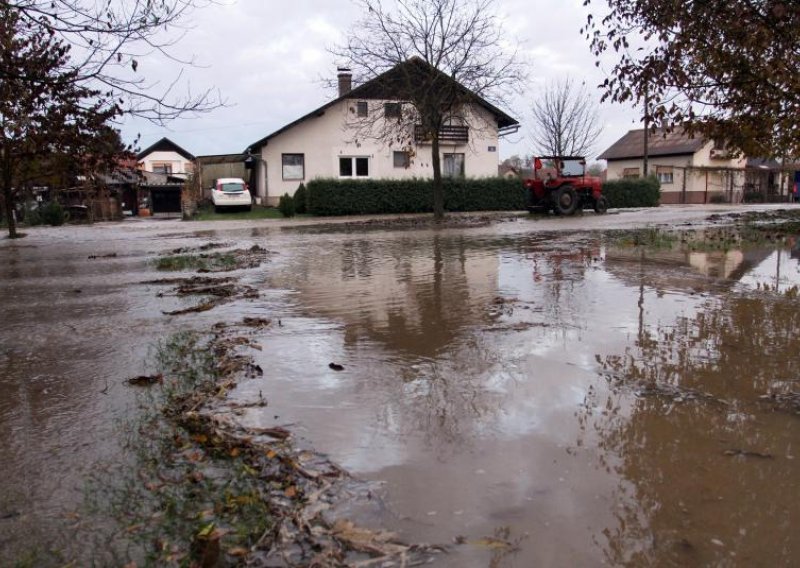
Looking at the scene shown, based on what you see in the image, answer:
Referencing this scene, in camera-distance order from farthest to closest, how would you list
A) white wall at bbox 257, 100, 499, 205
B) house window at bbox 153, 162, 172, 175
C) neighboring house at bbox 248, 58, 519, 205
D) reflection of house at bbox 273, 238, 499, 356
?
1. house window at bbox 153, 162, 172, 175
2. white wall at bbox 257, 100, 499, 205
3. neighboring house at bbox 248, 58, 519, 205
4. reflection of house at bbox 273, 238, 499, 356

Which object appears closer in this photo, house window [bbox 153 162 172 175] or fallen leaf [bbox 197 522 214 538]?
fallen leaf [bbox 197 522 214 538]

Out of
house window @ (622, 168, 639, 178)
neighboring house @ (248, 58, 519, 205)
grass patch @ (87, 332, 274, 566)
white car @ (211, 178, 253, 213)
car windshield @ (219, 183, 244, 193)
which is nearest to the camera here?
grass patch @ (87, 332, 274, 566)

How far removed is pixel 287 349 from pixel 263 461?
6.91 ft

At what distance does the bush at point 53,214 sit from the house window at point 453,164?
19.9 meters

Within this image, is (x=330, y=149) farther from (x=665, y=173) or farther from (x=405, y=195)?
(x=665, y=173)

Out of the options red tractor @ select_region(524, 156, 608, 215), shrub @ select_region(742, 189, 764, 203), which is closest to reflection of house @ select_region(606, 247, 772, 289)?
red tractor @ select_region(524, 156, 608, 215)

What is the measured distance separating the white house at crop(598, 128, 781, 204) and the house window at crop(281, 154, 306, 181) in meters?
26.8

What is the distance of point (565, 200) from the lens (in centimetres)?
2520

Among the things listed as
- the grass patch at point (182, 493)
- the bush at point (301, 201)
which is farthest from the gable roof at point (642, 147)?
the grass patch at point (182, 493)

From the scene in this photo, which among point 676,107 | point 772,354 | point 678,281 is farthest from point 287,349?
point 676,107

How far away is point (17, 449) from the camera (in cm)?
332

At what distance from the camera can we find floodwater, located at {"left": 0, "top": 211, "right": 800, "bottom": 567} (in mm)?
2580

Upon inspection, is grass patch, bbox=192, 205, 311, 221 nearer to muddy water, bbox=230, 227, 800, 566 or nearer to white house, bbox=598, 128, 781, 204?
muddy water, bbox=230, 227, 800, 566

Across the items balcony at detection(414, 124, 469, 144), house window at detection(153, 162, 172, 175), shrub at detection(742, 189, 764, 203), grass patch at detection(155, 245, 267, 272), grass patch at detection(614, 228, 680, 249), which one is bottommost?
grass patch at detection(155, 245, 267, 272)
